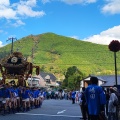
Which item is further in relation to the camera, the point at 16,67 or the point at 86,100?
the point at 16,67

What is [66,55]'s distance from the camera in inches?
5827

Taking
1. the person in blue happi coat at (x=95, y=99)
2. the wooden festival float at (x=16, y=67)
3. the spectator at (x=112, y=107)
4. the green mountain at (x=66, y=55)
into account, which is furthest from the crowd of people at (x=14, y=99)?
the green mountain at (x=66, y=55)

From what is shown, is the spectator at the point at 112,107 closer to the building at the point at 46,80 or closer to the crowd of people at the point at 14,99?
the crowd of people at the point at 14,99

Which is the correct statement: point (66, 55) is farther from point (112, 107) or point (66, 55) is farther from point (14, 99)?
point (112, 107)

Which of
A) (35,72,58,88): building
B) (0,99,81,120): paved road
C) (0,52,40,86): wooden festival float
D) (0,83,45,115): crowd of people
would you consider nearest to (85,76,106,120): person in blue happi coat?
(0,99,81,120): paved road

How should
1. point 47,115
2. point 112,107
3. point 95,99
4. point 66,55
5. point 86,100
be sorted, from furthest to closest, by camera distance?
point 66,55 → point 47,115 → point 112,107 → point 86,100 → point 95,99

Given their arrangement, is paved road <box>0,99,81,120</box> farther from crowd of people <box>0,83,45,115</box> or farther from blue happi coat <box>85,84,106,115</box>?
blue happi coat <box>85,84,106,115</box>

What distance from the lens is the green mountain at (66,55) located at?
138 metres

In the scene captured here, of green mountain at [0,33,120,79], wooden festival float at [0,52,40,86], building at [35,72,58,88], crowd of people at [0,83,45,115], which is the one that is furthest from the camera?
green mountain at [0,33,120,79]

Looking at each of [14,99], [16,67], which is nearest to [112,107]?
[14,99]

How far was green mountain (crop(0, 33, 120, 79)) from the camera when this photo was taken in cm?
13750

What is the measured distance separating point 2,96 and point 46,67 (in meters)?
140

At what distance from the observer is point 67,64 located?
146m

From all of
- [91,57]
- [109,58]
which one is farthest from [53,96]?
→ [91,57]
